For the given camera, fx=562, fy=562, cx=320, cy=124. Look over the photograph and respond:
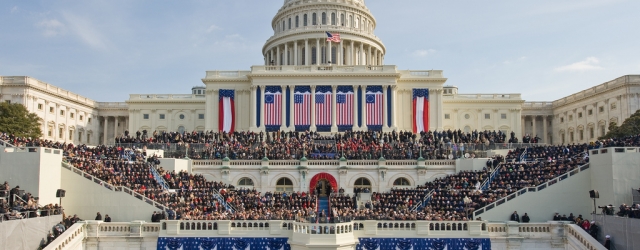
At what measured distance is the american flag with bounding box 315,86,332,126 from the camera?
7206 centimetres

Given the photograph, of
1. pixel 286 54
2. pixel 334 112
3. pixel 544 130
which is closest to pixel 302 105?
pixel 334 112

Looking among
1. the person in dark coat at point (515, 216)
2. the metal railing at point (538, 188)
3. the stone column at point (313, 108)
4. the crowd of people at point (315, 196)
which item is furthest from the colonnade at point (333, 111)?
the person in dark coat at point (515, 216)

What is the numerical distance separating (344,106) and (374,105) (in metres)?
3.87

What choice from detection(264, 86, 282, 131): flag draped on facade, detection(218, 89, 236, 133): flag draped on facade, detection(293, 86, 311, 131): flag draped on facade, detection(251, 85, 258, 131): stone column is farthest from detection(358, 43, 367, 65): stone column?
detection(218, 89, 236, 133): flag draped on facade

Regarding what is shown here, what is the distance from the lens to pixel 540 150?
48062mm

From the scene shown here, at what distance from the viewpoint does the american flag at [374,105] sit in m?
72.1

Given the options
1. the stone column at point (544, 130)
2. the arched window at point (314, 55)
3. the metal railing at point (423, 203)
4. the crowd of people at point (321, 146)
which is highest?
the arched window at point (314, 55)

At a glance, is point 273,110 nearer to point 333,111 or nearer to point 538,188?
point 333,111

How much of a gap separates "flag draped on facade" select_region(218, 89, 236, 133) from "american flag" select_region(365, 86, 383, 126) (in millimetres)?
17989

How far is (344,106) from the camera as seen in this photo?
7244 centimetres

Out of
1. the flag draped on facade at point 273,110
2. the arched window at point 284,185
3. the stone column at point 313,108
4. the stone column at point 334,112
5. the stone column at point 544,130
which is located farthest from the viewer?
the stone column at point 544,130

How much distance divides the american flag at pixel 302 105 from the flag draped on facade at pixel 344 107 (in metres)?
3.75

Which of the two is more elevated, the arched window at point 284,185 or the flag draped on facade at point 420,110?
the flag draped on facade at point 420,110

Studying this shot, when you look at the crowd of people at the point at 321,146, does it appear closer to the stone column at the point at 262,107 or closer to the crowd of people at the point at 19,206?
the stone column at the point at 262,107
